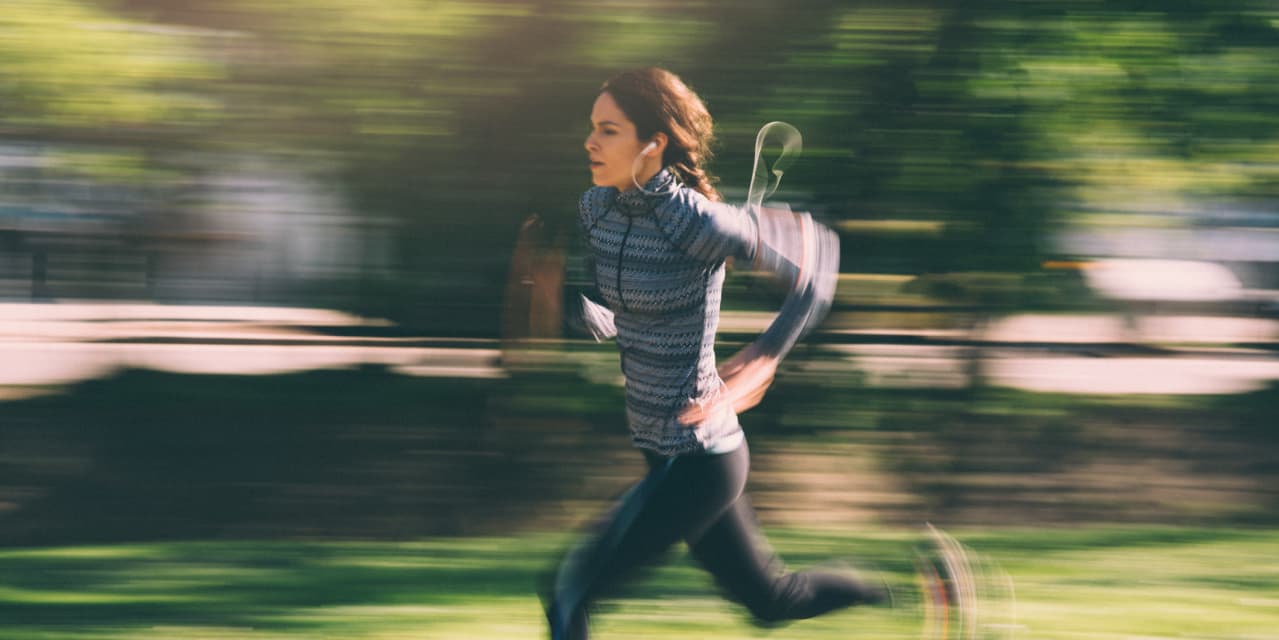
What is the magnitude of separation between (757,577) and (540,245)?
108 inches

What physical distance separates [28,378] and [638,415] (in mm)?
5313

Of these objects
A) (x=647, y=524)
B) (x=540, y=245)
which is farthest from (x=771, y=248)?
(x=540, y=245)

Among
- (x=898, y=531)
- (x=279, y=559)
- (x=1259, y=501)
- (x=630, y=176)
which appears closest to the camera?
(x=630, y=176)

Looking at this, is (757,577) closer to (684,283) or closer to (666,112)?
(684,283)

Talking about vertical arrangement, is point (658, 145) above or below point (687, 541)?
above

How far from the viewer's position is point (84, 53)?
609 centimetres

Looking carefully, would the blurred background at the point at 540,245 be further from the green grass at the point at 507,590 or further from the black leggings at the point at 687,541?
the black leggings at the point at 687,541

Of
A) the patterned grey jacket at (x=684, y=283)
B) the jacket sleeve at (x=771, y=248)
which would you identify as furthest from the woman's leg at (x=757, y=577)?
the jacket sleeve at (x=771, y=248)

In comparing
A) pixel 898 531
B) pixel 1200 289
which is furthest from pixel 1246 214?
pixel 898 531

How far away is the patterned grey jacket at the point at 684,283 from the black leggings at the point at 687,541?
6cm

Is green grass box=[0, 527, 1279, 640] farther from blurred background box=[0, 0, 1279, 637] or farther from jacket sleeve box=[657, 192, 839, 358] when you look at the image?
jacket sleeve box=[657, 192, 839, 358]

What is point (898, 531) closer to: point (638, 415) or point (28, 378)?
point (638, 415)

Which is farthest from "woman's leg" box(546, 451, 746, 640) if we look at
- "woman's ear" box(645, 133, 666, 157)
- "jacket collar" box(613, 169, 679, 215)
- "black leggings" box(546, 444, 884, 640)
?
"woman's ear" box(645, 133, 666, 157)

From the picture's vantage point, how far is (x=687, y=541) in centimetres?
329
